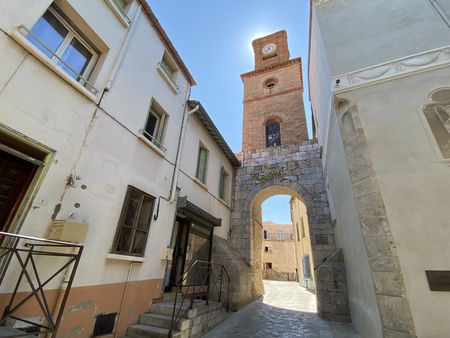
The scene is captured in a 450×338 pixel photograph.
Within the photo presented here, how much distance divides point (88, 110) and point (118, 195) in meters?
1.65

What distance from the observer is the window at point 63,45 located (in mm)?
3377

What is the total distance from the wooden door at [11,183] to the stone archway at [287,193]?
5691 millimetres

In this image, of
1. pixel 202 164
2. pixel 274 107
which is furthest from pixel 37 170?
pixel 274 107

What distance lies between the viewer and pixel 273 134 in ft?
38.3

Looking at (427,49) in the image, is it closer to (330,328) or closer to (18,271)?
(330,328)

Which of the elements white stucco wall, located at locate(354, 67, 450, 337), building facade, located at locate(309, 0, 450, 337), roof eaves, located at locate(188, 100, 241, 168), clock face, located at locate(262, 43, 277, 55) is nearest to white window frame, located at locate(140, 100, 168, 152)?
roof eaves, located at locate(188, 100, 241, 168)

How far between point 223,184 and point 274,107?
5928mm

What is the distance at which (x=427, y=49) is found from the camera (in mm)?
4184

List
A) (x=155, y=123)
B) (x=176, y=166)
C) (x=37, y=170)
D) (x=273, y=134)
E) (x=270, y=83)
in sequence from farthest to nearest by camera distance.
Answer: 1. (x=270, y=83)
2. (x=273, y=134)
3. (x=176, y=166)
4. (x=155, y=123)
5. (x=37, y=170)

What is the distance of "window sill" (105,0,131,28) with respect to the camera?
4445mm

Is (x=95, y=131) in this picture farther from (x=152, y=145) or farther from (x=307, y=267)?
(x=307, y=267)

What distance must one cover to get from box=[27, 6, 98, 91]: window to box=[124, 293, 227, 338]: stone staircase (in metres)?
4.58

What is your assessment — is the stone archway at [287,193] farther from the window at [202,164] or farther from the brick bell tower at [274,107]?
the window at [202,164]

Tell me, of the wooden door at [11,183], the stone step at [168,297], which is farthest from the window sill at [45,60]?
the stone step at [168,297]
